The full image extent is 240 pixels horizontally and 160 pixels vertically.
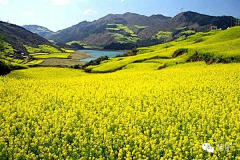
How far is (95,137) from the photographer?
36.9 feet

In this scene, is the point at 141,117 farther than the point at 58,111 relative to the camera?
No

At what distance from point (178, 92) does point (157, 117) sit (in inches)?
252

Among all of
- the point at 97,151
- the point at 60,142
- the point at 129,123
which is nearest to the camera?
the point at 97,151

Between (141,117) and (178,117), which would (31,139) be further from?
Answer: (178,117)

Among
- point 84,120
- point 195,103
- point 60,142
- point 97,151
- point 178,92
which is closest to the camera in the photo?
point 97,151

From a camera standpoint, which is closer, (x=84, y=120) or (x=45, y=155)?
(x=45, y=155)

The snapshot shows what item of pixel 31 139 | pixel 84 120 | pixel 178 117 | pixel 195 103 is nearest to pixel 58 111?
pixel 84 120

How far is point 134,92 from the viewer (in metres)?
19.8

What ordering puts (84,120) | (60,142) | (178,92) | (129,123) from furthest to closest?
(178,92), (84,120), (129,123), (60,142)

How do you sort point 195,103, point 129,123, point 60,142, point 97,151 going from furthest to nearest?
1. point 195,103
2. point 129,123
3. point 60,142
4. point 97,151

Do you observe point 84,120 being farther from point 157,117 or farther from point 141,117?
point 157,117

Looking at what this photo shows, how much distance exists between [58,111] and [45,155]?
5767 millimetres

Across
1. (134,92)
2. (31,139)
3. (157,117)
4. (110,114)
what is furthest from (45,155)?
(134,92)

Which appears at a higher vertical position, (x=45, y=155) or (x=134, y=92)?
(x=134, y=92)
